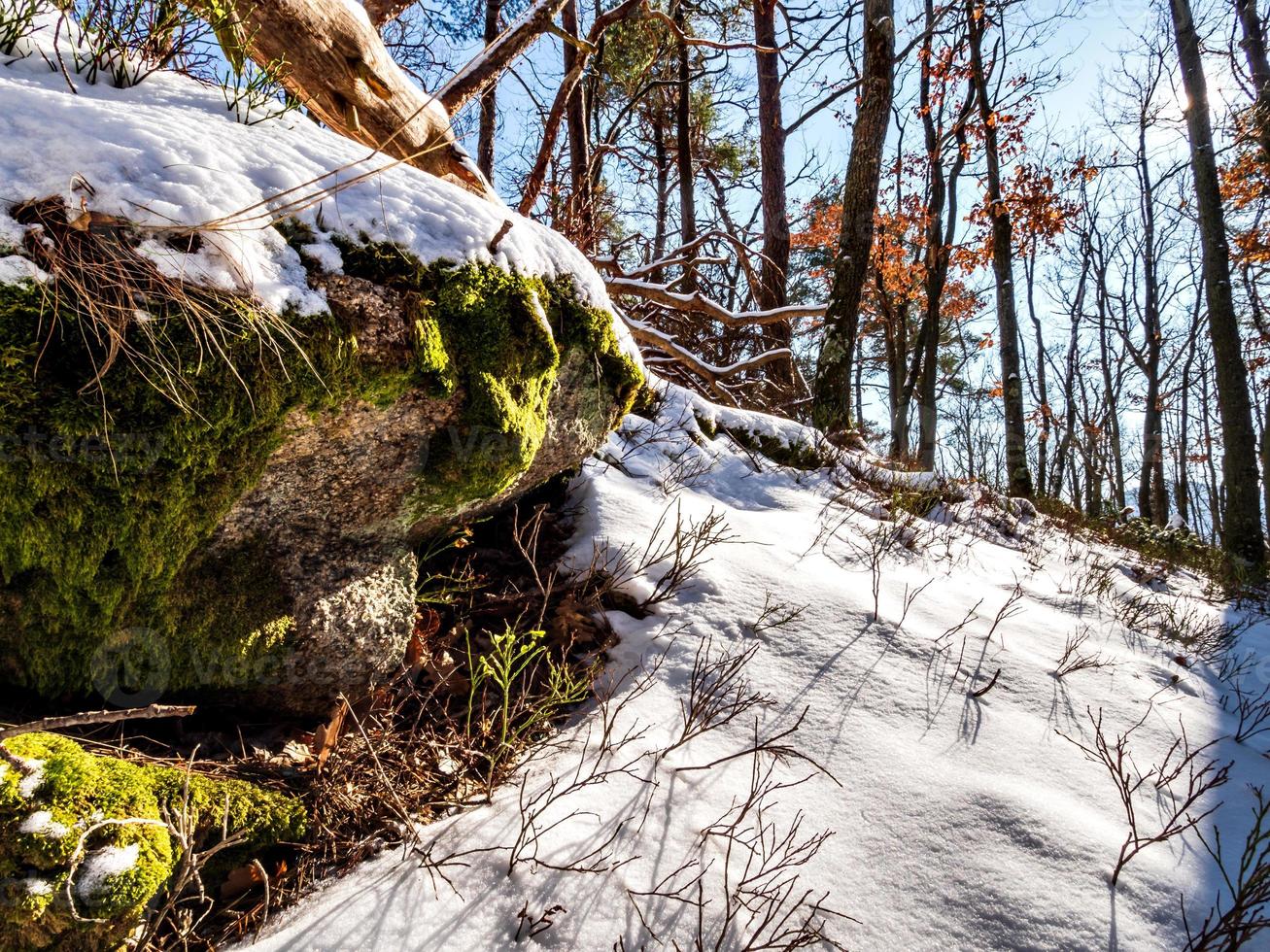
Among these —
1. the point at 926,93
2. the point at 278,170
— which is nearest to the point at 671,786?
the point at 278,170

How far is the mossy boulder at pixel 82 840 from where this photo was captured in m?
0.94

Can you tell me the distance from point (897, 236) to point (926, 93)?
2.86m

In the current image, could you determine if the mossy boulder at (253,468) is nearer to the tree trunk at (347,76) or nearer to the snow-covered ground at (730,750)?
the snow-covered ground at (730,750)

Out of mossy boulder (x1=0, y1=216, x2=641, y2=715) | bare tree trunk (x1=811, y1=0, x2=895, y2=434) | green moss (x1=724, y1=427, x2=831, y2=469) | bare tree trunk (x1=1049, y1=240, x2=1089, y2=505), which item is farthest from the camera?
bare tree trunk (x1=1049, y1=240, x2=1089, y2=505)

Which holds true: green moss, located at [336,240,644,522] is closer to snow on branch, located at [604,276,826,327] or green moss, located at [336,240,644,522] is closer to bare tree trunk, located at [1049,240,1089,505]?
snow on branch, located at [604,276,826,327]

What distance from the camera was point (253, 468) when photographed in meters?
1.41

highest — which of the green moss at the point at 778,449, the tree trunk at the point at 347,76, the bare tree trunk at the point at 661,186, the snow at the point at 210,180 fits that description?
the bare tree trunk at the point at 661,186

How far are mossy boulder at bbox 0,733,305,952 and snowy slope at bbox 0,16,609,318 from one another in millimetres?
949

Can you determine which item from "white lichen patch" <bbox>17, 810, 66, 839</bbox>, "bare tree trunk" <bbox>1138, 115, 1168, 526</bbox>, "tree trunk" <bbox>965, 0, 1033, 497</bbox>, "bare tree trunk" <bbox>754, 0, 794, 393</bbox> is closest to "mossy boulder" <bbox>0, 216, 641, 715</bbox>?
"white lichen patch" <bbox>17, 810, 66, 839</bbox>

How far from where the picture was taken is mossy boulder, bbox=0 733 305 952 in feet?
3.08

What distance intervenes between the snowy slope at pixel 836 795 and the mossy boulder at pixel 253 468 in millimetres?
664

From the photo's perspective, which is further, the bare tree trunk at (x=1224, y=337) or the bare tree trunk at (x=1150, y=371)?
the bare tree trunk at (x=1150, y=371)

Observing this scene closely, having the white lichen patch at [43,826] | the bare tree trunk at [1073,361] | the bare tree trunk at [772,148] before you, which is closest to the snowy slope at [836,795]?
the white lichen patch at [43,826]

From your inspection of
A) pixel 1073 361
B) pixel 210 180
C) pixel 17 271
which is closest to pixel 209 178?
pixel 210 180
